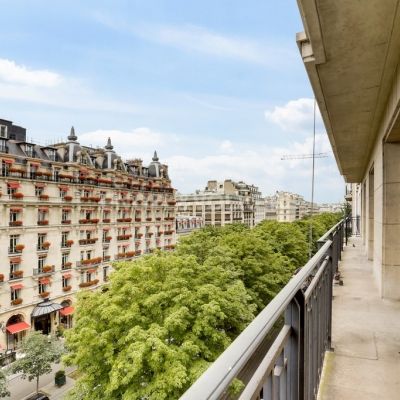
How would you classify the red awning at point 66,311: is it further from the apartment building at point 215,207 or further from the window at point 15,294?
the apartment building at point 215,207

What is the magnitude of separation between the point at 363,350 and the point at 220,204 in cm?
6910

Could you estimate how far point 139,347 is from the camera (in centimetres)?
868

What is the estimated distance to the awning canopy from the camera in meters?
23.1

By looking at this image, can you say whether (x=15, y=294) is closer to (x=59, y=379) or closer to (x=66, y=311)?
(x=66, y=311)

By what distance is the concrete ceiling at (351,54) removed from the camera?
9.66ft

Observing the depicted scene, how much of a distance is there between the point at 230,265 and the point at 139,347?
8047mm

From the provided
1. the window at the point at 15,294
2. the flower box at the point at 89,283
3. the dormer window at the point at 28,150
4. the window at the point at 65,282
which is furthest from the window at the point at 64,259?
the dormer window at the point at 28,150

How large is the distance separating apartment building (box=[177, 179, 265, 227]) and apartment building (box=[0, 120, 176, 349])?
1482 inches

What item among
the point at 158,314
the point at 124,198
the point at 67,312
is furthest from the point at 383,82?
the point at 124,198

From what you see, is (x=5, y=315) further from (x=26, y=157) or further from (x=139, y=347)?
(x=139, y=347)

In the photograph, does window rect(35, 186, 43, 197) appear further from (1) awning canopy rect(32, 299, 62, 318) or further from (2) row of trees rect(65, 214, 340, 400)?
(2) row of trees rect(65, 214, 340, 400)

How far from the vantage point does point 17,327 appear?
22297mm

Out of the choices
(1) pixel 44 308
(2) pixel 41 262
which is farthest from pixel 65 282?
(1) pixel 44 308

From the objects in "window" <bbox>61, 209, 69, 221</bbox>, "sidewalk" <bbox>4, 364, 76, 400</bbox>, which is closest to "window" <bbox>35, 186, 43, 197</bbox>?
"window" <bbox>61, 209, 69, 221</bbox>
